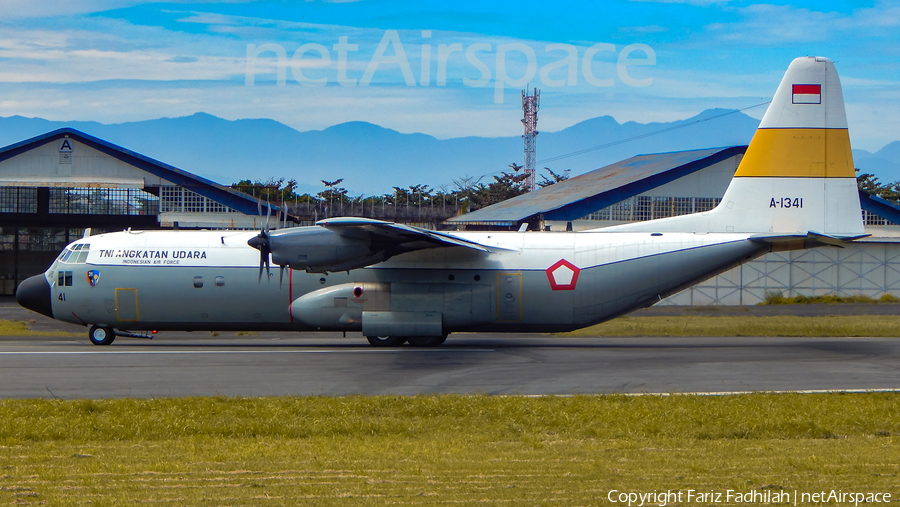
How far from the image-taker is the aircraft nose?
76.1ft

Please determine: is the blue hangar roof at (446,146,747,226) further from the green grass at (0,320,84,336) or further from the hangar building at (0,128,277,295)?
the green grass at (0,320,84,336)

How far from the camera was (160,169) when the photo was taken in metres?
40.1

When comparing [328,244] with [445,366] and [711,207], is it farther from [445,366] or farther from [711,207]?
[711,207]

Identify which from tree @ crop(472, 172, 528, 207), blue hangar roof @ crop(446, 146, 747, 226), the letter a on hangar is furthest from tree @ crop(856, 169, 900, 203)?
the letter a on hangar

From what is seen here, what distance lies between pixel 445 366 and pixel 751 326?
15461 millimetres

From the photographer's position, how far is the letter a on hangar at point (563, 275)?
71.2 feet

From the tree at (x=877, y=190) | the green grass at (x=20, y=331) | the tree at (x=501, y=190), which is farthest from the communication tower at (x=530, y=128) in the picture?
the green grass at (x=20, y=331)

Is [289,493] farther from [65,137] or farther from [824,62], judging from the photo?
[65,137]

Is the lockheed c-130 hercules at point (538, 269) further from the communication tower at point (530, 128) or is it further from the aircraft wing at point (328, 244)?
the communication tower at point (530, 128)

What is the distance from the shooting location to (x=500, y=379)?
52.4 ft

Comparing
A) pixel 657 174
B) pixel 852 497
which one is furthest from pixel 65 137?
pixel 852 497

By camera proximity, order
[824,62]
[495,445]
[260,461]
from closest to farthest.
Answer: [260,461] < [495,445] < [824,62]

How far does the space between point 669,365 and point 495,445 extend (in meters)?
9.13

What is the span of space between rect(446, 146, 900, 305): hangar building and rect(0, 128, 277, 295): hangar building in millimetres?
13228
